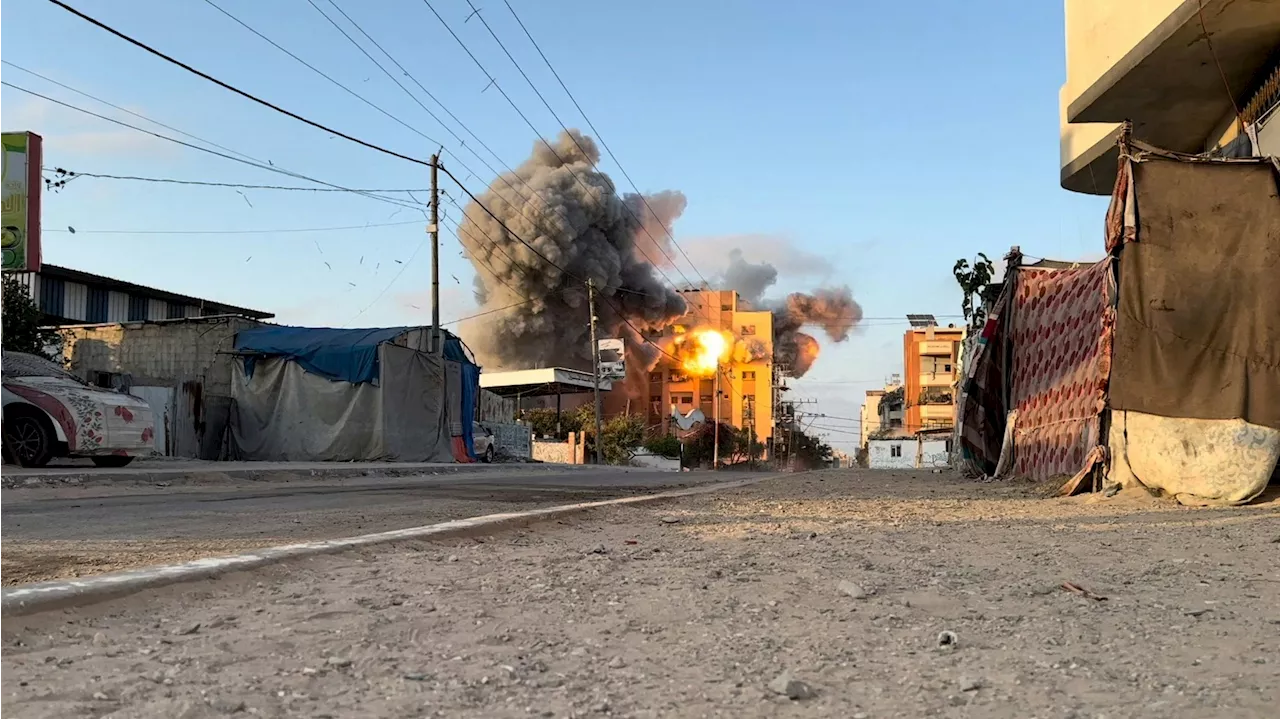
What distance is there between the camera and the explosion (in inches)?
2825

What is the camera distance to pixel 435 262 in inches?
1014

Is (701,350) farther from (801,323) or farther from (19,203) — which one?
(19,203)

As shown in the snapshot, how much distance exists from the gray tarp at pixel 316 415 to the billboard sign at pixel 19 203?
28.9 ft

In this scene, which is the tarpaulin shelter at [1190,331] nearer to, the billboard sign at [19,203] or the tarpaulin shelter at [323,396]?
the billboard sign at [19,203]

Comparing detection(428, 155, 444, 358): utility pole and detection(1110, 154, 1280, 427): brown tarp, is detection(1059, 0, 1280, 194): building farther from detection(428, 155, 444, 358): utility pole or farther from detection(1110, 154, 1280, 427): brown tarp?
detection(428, 155, 444, 358): utility pole

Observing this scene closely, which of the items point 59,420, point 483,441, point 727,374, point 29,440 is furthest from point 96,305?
point 727,374

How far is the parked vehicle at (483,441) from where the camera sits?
28688mm

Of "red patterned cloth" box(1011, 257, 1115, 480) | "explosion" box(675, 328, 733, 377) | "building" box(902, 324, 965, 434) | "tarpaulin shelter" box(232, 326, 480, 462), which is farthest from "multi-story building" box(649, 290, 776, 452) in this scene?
"red patterned cloth" box(1011, 257, 1115, 480)

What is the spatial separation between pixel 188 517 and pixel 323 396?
15.8 meters

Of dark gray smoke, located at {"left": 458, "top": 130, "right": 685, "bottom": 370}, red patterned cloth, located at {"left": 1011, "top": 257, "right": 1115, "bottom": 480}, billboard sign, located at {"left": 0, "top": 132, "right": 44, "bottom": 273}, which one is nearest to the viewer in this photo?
red patterned cloth, located at {"left": 1011, "top": 257, "right": 1115, "bottom": 480}

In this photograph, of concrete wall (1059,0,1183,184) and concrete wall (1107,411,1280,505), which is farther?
concrete wall (1059,0,1183,184)

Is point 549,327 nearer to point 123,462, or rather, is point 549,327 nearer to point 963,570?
point 123,462

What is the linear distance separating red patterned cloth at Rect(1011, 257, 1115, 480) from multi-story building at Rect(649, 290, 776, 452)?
2311 inches

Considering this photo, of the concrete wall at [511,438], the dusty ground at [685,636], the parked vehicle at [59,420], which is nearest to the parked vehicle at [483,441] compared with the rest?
the concrete wall at [511,438]
